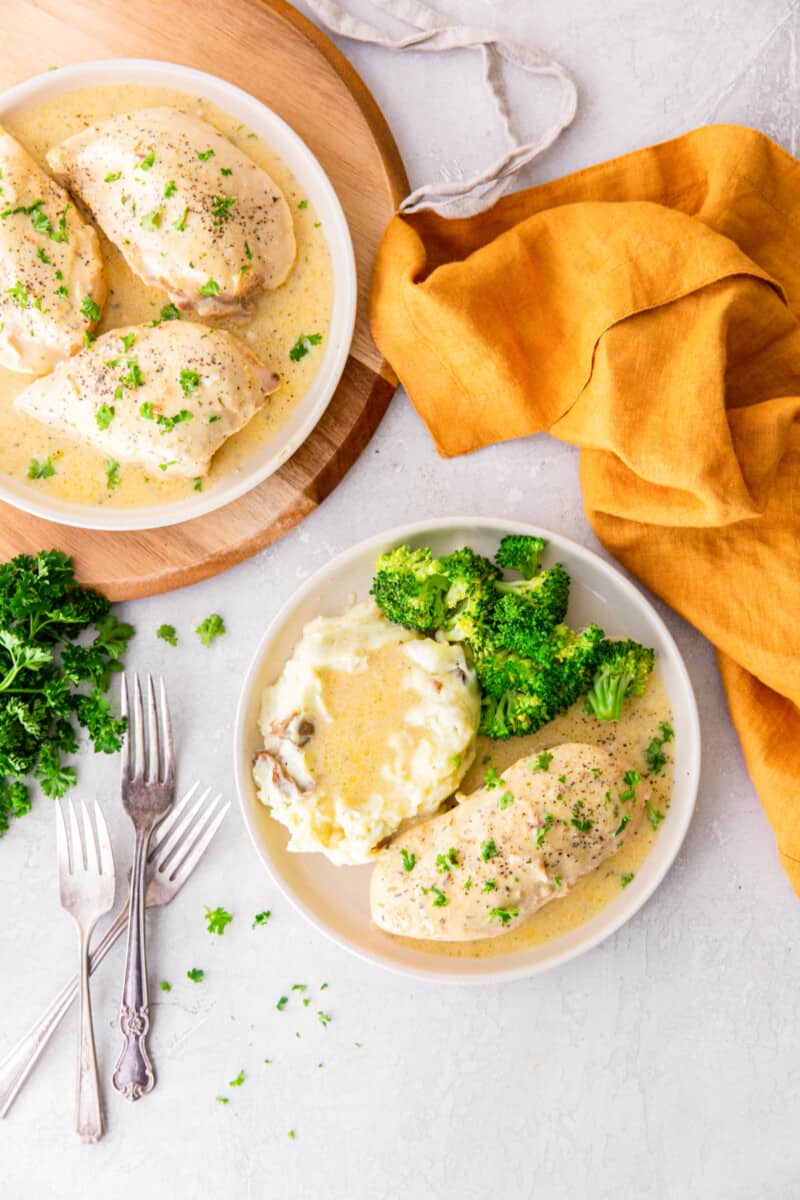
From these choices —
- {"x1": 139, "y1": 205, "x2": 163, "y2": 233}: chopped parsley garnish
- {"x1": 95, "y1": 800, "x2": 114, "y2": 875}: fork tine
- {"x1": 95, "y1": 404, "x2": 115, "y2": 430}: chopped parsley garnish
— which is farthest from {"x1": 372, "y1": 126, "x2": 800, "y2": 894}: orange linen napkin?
{"x1": 95, "y1": 800, "x2": 114, "y2": 875}: fork tine

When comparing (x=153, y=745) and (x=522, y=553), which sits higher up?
(x=522, y=553)

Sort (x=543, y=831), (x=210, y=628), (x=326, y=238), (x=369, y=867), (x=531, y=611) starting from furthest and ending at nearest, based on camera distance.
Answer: (x=210, y=628) < (x=369, y=867) < (x=326, y=238) < (x=531, y=611) < (x=543, y=831)

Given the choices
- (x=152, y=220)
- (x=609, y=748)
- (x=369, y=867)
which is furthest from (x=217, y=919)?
(x=152, y=220)

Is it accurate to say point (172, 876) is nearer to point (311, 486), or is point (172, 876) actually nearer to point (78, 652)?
point (78, 652)

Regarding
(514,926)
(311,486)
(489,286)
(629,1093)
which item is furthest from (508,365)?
(629,1093)

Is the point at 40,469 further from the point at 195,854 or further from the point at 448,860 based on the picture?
the point at 448,860

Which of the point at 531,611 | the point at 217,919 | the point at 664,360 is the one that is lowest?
the point at 217,919
